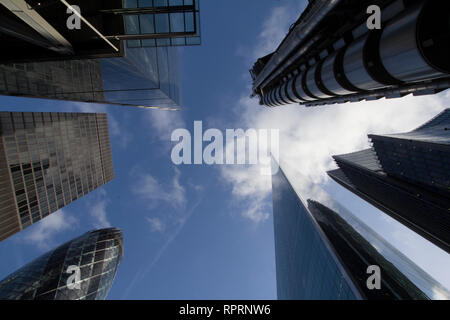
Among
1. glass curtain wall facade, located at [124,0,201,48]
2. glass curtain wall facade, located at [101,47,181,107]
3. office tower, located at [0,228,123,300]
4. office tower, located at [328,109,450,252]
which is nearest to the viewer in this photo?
glass curtain wall facade, located at [124,0,201,48]

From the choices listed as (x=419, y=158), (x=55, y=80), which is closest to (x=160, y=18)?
(x=55, y=80)

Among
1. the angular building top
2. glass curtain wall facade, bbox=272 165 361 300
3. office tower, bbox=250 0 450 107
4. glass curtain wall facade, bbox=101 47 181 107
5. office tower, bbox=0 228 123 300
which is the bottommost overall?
office tower, bbox=0 228 123 300

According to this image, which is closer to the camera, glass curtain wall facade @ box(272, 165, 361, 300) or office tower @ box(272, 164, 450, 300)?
office tower @ box(272, 164, 450, 300)

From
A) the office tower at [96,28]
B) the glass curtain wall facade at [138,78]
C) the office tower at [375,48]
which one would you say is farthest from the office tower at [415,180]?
the glass curtain wall facade at [138,78]

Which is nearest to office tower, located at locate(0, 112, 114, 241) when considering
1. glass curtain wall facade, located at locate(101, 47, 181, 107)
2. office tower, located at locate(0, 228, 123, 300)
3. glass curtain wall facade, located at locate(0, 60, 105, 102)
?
glass curtain wall facade, located at locate(0, 60, 105, 102)

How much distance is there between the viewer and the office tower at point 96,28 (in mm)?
10531

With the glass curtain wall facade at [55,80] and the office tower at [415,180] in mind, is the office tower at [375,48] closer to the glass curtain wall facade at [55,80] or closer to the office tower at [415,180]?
the glass curtain wall facade at [55,80]

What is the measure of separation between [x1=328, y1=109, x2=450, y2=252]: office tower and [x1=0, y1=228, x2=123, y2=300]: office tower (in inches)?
3913

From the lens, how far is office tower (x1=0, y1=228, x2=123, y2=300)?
43.1 m

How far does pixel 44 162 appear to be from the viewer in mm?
45594

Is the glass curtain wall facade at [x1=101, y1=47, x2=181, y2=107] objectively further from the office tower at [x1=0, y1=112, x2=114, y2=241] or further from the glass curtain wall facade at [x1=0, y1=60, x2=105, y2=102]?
the office tower at [x1=0, y1=112, x2=114, y2=241]
